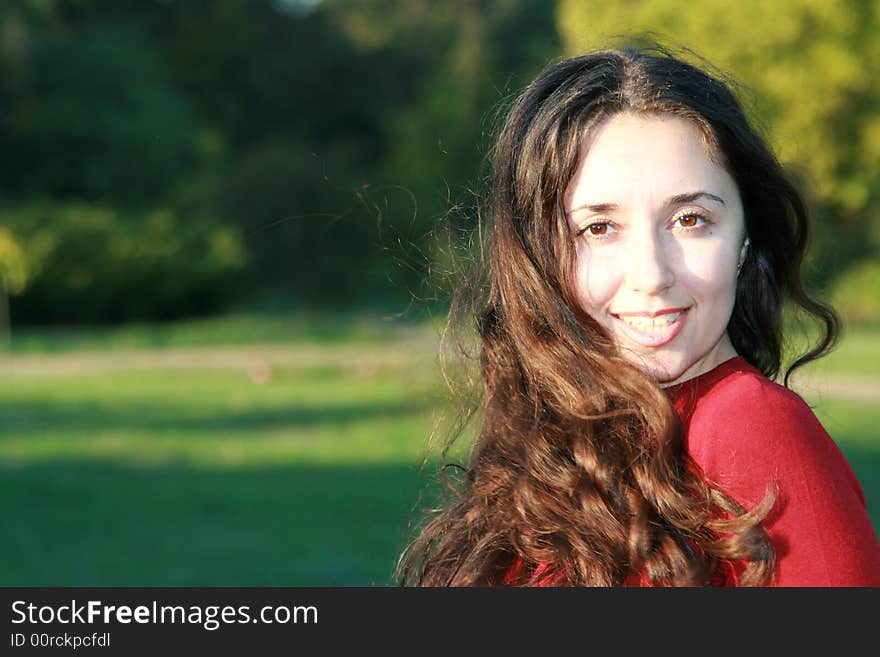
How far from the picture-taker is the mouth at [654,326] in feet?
5.58

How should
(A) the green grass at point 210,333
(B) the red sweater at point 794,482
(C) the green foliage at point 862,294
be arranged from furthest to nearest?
(C) the green foliage at point 862,294 < (A) the green grass at point 210,333 < (B) the red sweater at point 794,482

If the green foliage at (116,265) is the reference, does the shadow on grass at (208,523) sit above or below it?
below

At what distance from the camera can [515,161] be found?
1.92 metres

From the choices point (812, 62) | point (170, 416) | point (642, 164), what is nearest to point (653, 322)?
point (642, 164)

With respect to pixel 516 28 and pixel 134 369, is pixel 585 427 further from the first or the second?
pixel 516 28

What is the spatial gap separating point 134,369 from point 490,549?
1582cm

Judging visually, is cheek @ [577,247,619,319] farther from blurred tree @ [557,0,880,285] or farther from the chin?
blurred tree @ [557,0,880,285]

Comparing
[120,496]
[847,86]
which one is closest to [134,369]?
[120,496]

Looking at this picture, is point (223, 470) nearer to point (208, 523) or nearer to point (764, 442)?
point (208, 523)

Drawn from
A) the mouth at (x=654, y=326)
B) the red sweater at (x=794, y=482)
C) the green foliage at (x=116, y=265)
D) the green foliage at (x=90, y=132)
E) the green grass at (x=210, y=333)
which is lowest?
the red sweater at (x=794, y=482)

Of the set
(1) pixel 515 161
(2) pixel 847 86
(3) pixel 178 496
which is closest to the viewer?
(1) pixel 515 161

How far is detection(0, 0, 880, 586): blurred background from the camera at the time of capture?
278 inches

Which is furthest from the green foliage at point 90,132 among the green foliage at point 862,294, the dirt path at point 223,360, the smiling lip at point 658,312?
the smiling lip at point 658,312

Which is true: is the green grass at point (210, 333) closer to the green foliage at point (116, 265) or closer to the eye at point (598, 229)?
the green foliage at point (116, 265)
